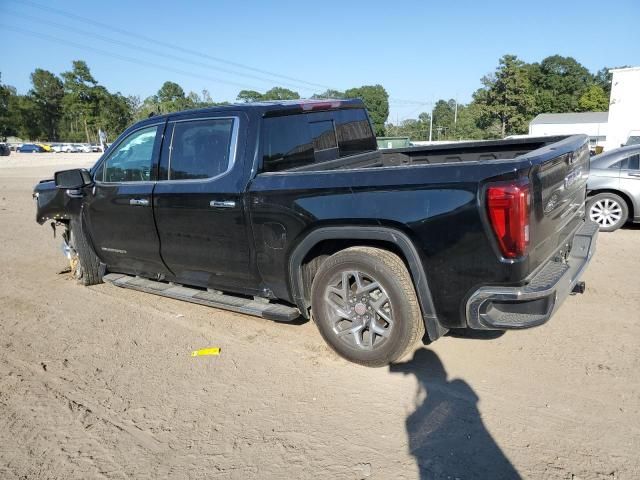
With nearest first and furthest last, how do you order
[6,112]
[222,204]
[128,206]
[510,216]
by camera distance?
[510,216] < [222,204] < [128,206] < [6,112]

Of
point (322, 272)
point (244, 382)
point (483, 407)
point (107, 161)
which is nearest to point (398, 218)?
point (322, 272)

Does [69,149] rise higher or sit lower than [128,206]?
higher

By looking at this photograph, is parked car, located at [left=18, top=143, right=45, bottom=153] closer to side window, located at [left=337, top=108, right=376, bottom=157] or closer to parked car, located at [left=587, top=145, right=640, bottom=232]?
parked car, located at [left=587, top=145, right=640, bottom=232]

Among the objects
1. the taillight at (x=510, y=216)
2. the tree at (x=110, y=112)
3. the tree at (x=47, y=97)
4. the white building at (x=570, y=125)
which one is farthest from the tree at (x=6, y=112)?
the taillight at (x=510, y=216)

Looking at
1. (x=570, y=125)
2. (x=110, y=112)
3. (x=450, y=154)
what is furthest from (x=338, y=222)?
(x=110, y=112)

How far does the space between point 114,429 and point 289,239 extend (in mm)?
1663

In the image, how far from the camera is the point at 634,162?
789 centimetres

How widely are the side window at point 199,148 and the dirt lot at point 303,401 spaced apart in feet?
4.63

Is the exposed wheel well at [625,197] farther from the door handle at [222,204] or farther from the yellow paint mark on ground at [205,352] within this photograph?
the yellow paint mark on ground at [205,352]

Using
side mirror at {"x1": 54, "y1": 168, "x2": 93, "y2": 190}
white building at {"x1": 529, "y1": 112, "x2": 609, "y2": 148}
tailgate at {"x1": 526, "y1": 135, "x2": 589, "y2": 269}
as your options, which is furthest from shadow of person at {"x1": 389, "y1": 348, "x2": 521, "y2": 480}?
white building at {"x1": 529, "y1": 112, "x2": 609, "y2": 148}

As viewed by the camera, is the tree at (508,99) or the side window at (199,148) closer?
the side window at (199,148)

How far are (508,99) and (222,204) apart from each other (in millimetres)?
66228

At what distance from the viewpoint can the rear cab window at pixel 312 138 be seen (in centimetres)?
395

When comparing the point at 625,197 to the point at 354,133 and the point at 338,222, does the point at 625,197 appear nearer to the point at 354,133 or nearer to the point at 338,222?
the point at 354,133
